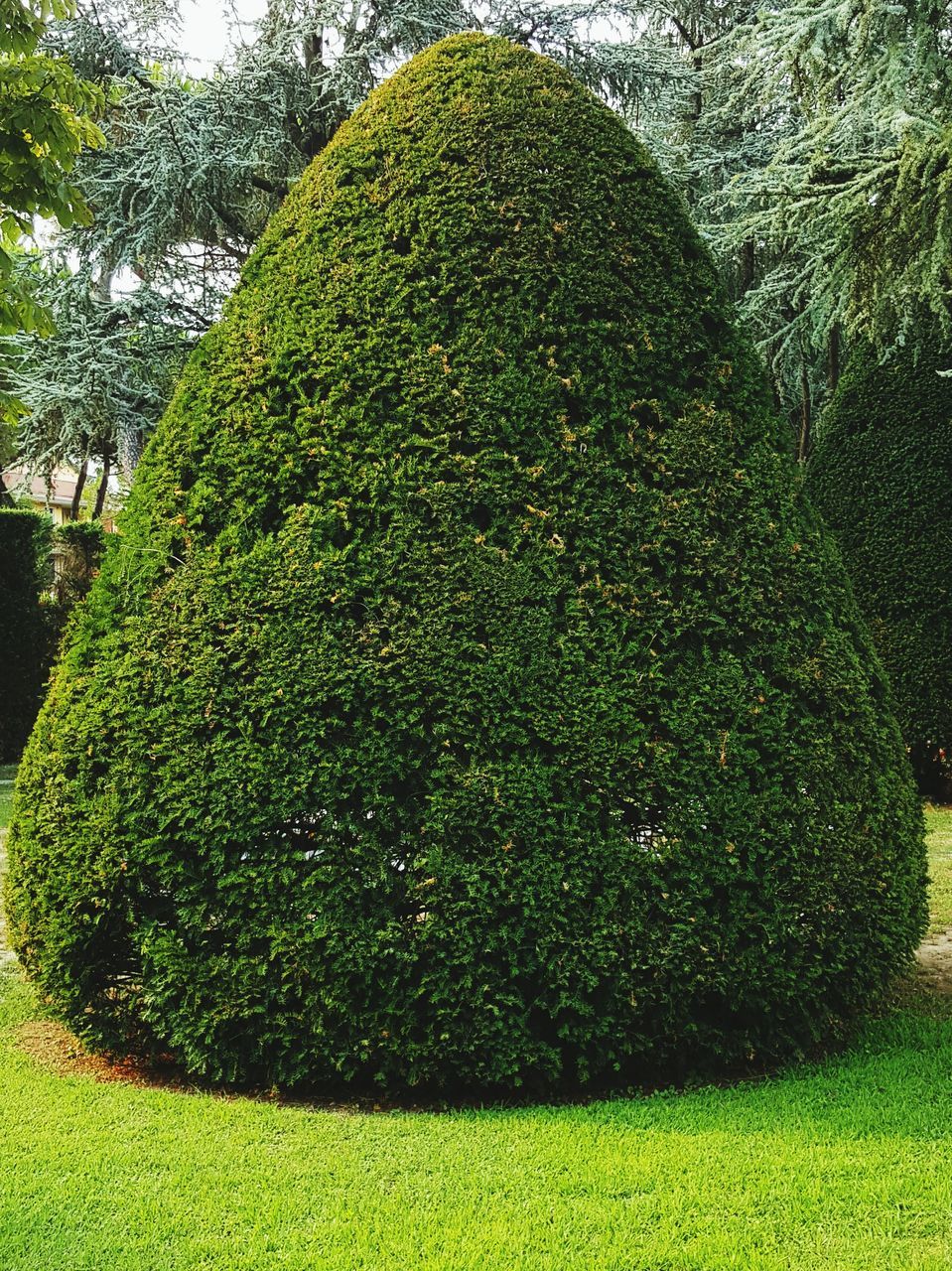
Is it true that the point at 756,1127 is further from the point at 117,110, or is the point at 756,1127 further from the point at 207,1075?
the point at 117,110

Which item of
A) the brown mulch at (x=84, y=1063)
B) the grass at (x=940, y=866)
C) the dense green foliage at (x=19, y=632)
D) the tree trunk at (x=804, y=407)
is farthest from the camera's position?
the tree trunk at (x=804, y=407)

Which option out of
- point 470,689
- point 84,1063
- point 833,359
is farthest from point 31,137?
point 833,359

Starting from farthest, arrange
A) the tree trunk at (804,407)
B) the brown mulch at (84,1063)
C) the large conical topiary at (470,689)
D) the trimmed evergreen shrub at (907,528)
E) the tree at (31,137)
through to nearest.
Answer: the tree trunk at (804,407)
the trimmed evergreen shrub at (907,528)
the tree at (31,137)
the brown mulch at (84,1063)
the large conical topiary at (470,689)

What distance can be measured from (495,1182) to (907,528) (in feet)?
29.5

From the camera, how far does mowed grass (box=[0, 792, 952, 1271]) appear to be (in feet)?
9.25

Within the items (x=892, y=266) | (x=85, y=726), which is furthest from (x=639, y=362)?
(x=892, y=266)

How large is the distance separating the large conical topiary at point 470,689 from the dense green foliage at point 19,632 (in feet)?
38.4

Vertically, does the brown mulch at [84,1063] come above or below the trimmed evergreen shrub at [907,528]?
below

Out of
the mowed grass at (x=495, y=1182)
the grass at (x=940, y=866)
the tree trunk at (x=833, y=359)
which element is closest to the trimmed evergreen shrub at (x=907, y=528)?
the grass at (x=940, y=866)

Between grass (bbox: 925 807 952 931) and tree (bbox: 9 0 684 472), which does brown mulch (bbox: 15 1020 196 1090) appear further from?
tree (bbox: 9 0 684 472)

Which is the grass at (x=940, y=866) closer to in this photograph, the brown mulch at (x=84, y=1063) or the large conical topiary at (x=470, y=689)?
the large conical topiary at (x=470, y=689)

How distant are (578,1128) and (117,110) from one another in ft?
64.2

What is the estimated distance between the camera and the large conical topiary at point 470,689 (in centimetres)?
380

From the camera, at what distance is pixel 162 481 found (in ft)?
14.4
